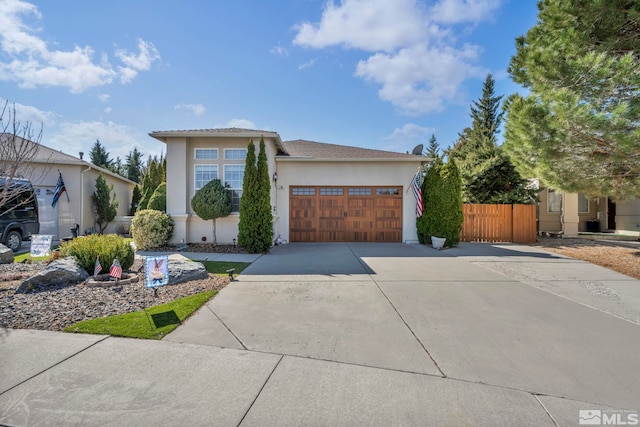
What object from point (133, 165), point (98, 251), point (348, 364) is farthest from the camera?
point (133, 165)

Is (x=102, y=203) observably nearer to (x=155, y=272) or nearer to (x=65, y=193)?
(x=65, y=193)

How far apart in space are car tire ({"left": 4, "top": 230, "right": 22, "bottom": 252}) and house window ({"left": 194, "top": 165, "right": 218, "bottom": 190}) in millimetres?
6217

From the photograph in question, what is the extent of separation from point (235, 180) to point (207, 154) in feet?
4.73

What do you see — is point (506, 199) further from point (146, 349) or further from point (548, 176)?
point (146, 349)

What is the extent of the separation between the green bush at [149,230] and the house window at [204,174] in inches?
67.9

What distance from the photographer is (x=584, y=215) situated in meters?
16.9

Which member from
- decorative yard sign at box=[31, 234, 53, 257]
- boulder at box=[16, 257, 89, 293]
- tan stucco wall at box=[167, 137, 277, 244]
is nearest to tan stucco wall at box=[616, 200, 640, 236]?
tan stucco wall at box=[167, 137, 277, 244]

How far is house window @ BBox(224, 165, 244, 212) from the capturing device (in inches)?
420

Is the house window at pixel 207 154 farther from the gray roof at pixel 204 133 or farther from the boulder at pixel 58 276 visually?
the boulder at pixel 58 276

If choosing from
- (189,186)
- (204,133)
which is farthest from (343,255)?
(204,133)

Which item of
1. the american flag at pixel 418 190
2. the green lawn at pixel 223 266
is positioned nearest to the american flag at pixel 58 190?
A: the green lawn at pixel 223 266

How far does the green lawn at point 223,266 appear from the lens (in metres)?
6.72

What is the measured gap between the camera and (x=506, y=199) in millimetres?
13000

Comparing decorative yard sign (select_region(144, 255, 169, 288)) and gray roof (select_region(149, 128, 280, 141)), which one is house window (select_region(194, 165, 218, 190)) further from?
decorative yard sign (select_region(144, 255, 169, 288))
